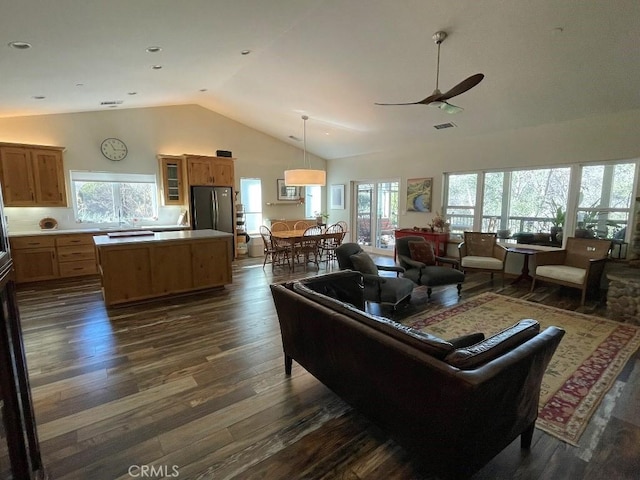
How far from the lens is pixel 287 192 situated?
28.4ft

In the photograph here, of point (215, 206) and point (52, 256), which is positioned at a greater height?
point (215, 206)

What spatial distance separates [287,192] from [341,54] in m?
4.85

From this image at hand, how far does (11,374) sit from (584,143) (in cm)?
641

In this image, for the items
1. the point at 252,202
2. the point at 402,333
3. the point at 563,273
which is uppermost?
the point at 252,202

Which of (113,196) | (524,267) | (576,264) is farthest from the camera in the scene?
(113,196)

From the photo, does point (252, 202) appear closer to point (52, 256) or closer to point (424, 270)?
point (52, 256)

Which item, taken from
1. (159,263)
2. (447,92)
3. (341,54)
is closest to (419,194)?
(341,54)

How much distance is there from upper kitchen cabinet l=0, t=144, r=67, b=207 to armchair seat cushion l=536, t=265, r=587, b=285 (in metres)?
7.96

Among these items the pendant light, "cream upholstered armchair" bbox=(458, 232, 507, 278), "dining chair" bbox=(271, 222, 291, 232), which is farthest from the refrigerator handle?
"cream upholstered armchair" bbox=(458, 232, 507, 278)

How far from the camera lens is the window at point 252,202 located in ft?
26.6

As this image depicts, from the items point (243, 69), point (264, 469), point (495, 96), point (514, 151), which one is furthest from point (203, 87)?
point (264, 469)

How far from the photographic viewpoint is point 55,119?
5.64 metres

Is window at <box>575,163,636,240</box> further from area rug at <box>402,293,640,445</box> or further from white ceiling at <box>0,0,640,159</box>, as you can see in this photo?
area rug at <box>402,293,640,445</box>

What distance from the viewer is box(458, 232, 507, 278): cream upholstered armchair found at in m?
5.11
